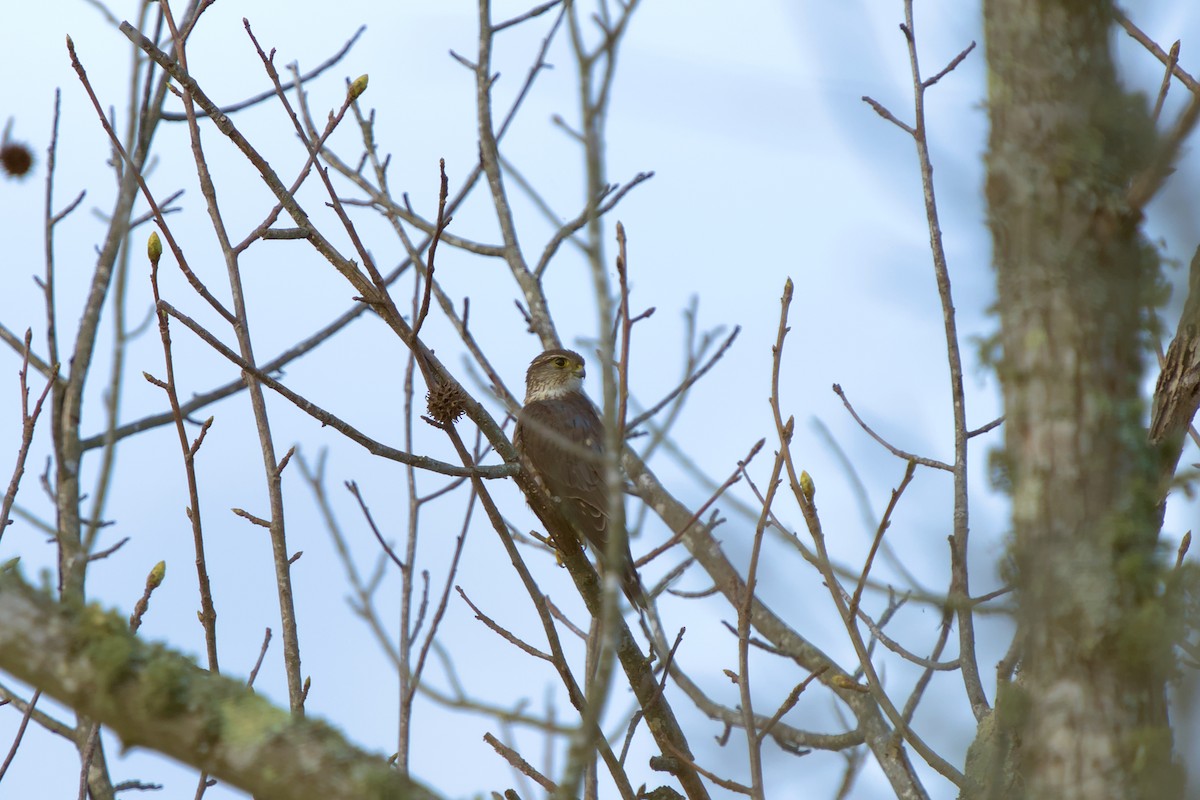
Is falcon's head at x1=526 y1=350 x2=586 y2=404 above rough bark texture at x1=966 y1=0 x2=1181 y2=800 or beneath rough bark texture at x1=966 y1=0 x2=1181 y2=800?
above

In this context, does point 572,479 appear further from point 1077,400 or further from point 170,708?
point 1077,400

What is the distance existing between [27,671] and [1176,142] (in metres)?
1.96

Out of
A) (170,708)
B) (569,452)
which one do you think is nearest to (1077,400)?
(170,708)

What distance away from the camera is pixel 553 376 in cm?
815

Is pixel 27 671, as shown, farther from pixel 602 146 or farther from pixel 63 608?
pixel 602 146

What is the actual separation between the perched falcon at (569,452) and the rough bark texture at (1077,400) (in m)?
3.91

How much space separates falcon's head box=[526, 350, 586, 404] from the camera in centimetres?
789

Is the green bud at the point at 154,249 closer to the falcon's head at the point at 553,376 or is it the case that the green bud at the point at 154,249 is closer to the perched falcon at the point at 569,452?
the perched falcon at the point at 569,452

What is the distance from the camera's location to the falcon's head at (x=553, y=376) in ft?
25.9

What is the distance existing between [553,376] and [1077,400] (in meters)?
6.46

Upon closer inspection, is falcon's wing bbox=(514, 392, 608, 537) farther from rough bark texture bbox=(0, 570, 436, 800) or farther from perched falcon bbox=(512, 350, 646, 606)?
rough bark texture bbox=(0, 570, 436, 800)

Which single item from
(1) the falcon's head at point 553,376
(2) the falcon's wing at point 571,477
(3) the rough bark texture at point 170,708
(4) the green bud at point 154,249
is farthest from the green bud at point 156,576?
(1) the falcon's head at point 553,376

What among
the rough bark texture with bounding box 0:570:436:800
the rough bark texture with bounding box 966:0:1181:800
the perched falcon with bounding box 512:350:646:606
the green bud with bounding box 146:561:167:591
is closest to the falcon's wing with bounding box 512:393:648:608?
the perched falcon with bounding box 512:350:646:606

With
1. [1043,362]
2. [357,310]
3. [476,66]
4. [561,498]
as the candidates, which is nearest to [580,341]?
[357,310]
